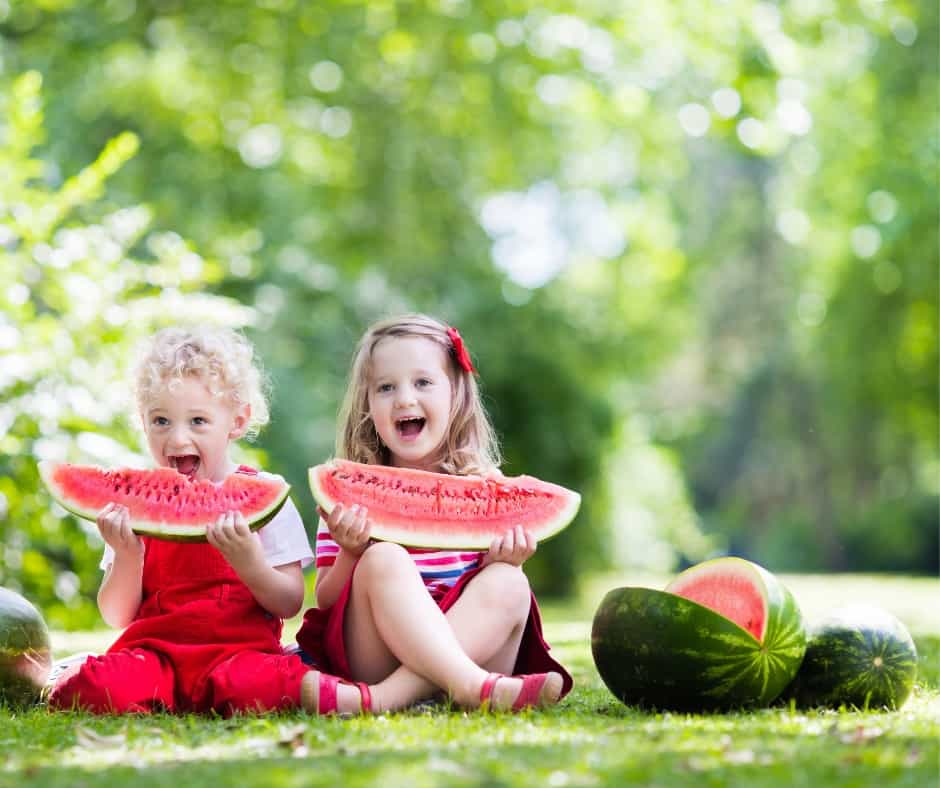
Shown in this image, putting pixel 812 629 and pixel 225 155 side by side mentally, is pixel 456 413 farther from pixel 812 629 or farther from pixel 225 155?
pixel 225 155

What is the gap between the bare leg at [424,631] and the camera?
363cm

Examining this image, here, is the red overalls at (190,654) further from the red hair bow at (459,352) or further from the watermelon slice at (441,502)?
the red hair bow at (459,352)

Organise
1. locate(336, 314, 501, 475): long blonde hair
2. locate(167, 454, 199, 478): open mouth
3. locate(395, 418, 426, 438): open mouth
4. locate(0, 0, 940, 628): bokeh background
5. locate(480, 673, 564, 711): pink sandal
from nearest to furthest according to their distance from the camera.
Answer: locate(480, 673, 564, 711): pink sandal → locate(167, 454, 199, 478): open mouth → locate(395, 418, 426, 438): open mouth → locate(336, 314, 501, 475): long blonde hair → locate(0, 0, 940, 628): bokeh background

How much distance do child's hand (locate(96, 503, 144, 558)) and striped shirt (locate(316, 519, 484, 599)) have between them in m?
0.65

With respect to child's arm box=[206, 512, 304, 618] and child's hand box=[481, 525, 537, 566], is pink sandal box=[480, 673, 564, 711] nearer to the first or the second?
child's hand box=[481, 525, 537, 566]

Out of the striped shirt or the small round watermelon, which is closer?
the small round watermelon

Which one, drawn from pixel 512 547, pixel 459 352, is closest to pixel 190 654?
pixel 512 547

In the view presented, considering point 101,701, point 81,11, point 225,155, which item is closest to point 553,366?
point 225,155

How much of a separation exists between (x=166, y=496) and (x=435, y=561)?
3.14 feet

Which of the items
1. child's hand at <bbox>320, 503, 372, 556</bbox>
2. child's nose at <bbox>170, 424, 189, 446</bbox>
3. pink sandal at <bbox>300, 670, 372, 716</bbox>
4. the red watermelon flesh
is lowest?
pink sandal at <bbox>300, 670, 372, 716</bbox>

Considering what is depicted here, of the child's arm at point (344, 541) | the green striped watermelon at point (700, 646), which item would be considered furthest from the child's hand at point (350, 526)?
the green striped watermelon at point (700, 646)

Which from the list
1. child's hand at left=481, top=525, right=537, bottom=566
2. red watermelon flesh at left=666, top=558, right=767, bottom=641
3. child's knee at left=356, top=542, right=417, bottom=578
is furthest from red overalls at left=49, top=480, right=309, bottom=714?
red watermelon flesh at left=666, top=558, right=767, bottom=641

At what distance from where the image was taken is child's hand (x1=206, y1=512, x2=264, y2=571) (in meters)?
3.73

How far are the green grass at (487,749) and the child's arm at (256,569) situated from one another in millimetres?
460
